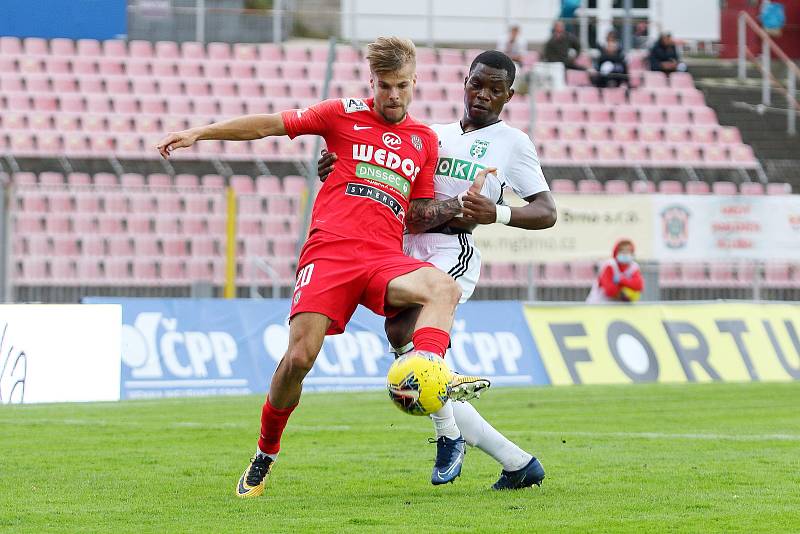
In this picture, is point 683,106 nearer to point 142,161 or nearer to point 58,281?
point 142,161

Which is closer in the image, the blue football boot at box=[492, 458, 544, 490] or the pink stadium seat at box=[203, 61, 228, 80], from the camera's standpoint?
the blue football boot at box=[492, 458, 544, 490]

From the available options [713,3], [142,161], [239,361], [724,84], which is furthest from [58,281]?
[713,3]

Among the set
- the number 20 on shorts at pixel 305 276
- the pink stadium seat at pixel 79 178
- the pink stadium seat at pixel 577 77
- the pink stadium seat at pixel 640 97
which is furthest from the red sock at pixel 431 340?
the pink stadium seat at pixel 640 97

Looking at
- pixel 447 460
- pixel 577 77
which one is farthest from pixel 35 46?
pixel 447 460

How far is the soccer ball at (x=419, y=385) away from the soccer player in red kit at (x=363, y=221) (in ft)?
1.02

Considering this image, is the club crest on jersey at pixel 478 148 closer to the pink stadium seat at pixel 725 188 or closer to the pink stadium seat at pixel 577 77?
the pink stadium seat at pixel 725 188

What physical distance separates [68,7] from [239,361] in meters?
10.6

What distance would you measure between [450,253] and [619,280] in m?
10.7

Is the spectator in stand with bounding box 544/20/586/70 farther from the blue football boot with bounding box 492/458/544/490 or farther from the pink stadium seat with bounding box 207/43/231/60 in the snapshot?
the blue football boot with bounding box 492/458/544/490

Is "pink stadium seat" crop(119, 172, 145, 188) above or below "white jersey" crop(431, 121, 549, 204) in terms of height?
below

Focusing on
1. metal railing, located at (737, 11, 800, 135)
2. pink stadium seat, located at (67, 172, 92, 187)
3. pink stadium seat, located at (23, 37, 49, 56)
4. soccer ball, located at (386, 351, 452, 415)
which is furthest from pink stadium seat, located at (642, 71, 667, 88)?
soccer ball, located at (386, 351, 452, 415)

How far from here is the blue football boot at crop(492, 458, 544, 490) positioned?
285 inches

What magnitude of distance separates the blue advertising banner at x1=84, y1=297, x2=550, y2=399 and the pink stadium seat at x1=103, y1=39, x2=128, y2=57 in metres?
12.0

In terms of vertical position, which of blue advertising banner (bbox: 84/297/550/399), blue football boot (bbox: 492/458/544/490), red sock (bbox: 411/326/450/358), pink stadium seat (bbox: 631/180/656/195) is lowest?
blue advertising banner (bbox: 84/297/550/399)
